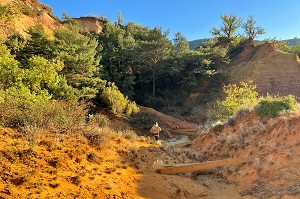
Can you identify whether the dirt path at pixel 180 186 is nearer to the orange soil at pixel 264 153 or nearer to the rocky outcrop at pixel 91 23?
the orange soil at pixel 264 153

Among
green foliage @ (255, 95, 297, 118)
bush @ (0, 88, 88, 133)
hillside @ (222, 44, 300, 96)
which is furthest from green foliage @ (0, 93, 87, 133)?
hillside @ (222, 44, 300, 96)

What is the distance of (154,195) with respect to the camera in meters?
6.58

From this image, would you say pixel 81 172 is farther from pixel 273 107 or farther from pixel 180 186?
pixel 273 107

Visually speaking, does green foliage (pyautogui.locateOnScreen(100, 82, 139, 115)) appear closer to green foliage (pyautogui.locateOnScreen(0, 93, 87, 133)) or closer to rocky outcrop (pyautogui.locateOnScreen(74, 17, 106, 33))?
green foliage (pyautogui.locateOnScreen(0, 93, 87, 133))

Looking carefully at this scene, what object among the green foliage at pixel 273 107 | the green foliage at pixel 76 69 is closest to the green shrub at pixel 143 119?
the green foliage at pixel 76 69

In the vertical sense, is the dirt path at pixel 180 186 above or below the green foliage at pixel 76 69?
below

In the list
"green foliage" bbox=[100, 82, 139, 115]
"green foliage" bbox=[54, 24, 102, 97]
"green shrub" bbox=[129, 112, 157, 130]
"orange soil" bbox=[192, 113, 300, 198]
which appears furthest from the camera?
"green shrub" bbox=[129, 112, 157, 130]

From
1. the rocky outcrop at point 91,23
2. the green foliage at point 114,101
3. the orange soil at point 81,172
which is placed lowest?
the orange soil at point 81,172

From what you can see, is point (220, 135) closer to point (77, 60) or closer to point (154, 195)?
point (154, 195)

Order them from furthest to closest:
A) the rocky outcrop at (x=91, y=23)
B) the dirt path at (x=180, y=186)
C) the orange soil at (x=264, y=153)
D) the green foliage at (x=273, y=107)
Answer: the rocky outcrop at (x=91, y=23)
the green foliage at (x=273, y=107)
the orange soil at (x=264, y=153)
the dirt path at (x=180, y=186)

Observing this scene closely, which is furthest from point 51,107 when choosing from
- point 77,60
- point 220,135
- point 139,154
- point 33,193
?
point 77,60

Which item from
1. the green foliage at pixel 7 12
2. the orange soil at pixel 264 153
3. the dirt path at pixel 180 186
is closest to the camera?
the dirt path at pixel 180 186

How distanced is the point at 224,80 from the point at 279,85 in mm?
6498

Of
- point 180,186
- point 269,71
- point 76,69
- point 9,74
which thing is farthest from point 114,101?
point 269,71
